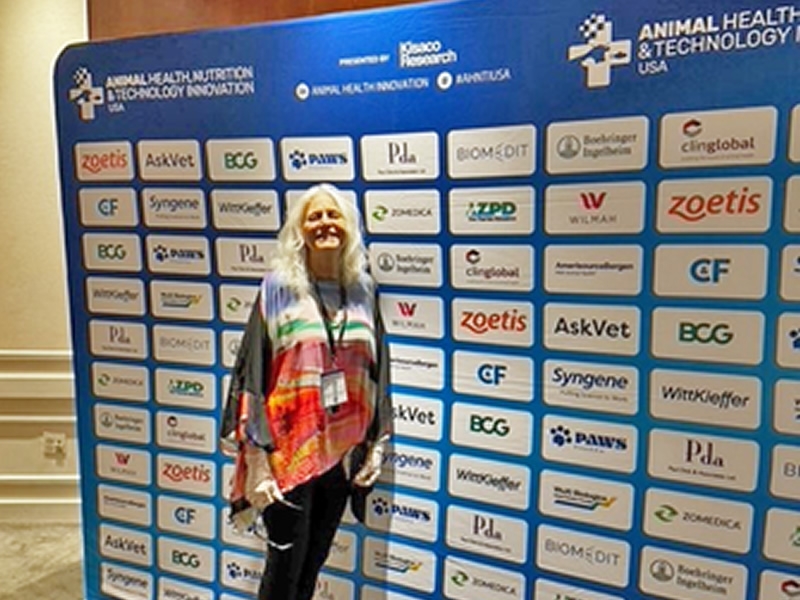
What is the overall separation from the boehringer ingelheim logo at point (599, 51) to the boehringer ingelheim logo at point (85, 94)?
1715 mm

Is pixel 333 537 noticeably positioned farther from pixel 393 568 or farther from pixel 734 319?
pixel 734 319

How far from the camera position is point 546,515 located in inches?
80.5

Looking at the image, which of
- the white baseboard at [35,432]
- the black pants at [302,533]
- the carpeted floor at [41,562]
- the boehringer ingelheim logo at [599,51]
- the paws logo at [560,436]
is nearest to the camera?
the boehringer ingelheim logo at [599,51]

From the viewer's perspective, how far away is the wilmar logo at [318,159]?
2191mm

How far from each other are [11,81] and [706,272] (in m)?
3.11

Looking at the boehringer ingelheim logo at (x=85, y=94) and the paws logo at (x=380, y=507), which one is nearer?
the paws logo at (x=380, y=507)

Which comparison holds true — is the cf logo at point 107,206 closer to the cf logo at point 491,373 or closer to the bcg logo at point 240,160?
the bcg logo at point 240,160

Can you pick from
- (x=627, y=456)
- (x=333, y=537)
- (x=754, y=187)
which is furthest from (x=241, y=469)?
(x=754, y=187)

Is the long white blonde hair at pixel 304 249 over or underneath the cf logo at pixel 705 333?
over

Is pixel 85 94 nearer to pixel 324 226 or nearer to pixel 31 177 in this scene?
pixel 31 177

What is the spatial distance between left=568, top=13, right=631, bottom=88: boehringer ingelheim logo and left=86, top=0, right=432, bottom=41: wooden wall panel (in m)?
1.33

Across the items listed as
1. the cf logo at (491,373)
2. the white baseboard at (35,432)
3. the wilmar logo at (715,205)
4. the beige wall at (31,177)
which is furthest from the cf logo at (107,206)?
the wilmar logo at (715,205)

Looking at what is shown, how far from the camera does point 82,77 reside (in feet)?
8.41

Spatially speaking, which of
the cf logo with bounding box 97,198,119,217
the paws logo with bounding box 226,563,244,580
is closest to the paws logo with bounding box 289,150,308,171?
the cf logo with bounding box 97,198,119,217
